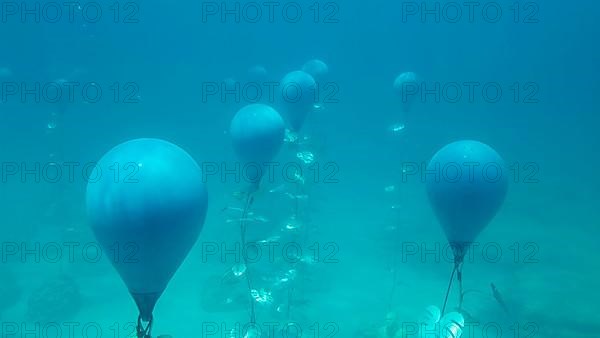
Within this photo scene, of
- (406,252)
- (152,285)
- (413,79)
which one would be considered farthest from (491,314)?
(152,285)

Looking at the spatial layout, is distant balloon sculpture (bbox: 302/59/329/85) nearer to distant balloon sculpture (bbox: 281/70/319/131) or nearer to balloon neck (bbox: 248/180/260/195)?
distant balloon sculpture (bbox: 281/70/319/131)

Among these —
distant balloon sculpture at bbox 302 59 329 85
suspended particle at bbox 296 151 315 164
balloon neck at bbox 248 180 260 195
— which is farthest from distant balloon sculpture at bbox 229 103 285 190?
distant balloon sculpture at bbox 302 59 329 85

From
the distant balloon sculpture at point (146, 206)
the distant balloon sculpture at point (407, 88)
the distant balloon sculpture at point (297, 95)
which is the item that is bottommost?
the distant balloon sculpture at point (146, 206)

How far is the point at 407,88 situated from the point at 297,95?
4.15 metres

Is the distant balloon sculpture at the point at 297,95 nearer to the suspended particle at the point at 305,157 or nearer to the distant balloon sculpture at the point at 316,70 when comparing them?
the suspended particle at the point at 305,157

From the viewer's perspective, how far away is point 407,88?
36.6 ft

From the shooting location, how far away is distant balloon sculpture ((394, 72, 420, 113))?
1116 cm

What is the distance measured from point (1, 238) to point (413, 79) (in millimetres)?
16716

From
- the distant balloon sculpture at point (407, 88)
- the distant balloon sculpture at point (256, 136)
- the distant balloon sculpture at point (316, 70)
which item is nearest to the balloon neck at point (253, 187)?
the distant balloon sculpture at point (256, 136)

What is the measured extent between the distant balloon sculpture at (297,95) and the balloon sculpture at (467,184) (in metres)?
3.78

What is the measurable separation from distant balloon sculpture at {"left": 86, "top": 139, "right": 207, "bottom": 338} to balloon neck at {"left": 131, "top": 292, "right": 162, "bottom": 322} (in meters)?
0.10

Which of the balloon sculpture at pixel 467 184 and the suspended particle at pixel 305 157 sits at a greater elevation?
the suspended particle at pixel 305 157

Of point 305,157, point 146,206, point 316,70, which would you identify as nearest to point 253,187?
point 305,157

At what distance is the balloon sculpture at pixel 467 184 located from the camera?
14.5 feet
